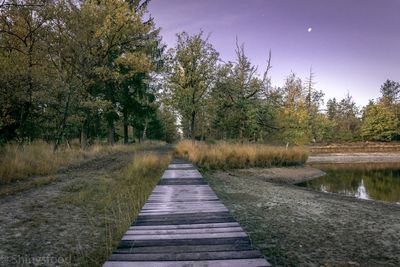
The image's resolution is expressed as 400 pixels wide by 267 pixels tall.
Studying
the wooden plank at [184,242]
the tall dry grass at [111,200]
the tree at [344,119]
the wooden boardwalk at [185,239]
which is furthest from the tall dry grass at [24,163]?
the tree at [344,119]

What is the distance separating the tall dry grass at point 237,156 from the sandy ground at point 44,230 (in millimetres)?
7558

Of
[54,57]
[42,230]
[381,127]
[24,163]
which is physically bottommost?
[42,230]

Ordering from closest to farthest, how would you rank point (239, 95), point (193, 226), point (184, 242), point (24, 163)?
1. point (184, 242)
2. point (193, 226)
3. point (24, 163)
4. point (239, 95)

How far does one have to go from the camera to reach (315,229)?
4711mm

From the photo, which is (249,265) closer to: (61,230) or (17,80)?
(61,230)

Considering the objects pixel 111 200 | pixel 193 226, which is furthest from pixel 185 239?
pixel 111 200

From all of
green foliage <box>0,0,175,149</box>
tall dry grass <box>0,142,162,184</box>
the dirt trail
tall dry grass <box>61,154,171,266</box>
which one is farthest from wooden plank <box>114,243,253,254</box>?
green foliage <box>0,0,175,149</box>

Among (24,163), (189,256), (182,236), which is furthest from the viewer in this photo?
(24,163)

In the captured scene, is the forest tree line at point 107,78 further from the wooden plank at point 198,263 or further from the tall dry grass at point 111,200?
the wooden plank at point 198,263

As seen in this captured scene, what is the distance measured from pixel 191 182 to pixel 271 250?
3447 mm

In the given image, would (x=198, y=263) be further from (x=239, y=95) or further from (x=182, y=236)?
(x=239, y=95)

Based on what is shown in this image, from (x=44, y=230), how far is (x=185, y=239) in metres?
2.72

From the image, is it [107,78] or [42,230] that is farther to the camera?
[107,78]

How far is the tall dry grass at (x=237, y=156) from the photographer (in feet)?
44.5
